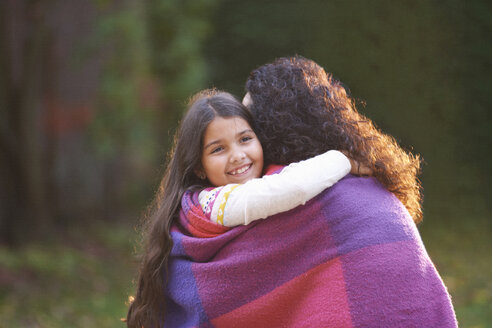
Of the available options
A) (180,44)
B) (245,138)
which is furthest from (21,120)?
(245,138)

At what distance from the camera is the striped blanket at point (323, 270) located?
1813mm

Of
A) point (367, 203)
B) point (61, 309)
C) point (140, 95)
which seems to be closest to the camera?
point (367, 203)

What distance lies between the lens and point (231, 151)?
2252 mm

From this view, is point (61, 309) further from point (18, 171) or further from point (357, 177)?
point (357, 177)

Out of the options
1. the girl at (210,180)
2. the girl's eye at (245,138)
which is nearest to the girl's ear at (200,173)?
the girl at (210,180)

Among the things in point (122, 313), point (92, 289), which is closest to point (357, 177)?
point (122, 313)

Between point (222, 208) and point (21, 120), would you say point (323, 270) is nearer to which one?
Result: point (222, 208)

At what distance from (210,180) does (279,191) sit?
1.74 feet

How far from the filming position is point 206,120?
2285mm

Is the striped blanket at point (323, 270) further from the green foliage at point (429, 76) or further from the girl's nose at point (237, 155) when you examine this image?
the green foliage at point (429, 76)

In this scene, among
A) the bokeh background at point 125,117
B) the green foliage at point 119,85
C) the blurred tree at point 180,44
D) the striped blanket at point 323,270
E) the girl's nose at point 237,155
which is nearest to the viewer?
the striped blanket at point 323,270

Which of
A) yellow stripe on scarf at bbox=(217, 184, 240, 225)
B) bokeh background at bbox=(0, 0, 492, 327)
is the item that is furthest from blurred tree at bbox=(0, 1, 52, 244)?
yellow stripe on scarf at bbox=(217, 184, 240, 225)

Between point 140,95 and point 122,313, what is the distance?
3972 mm

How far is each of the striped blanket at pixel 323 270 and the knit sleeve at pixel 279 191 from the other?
0.15ft
